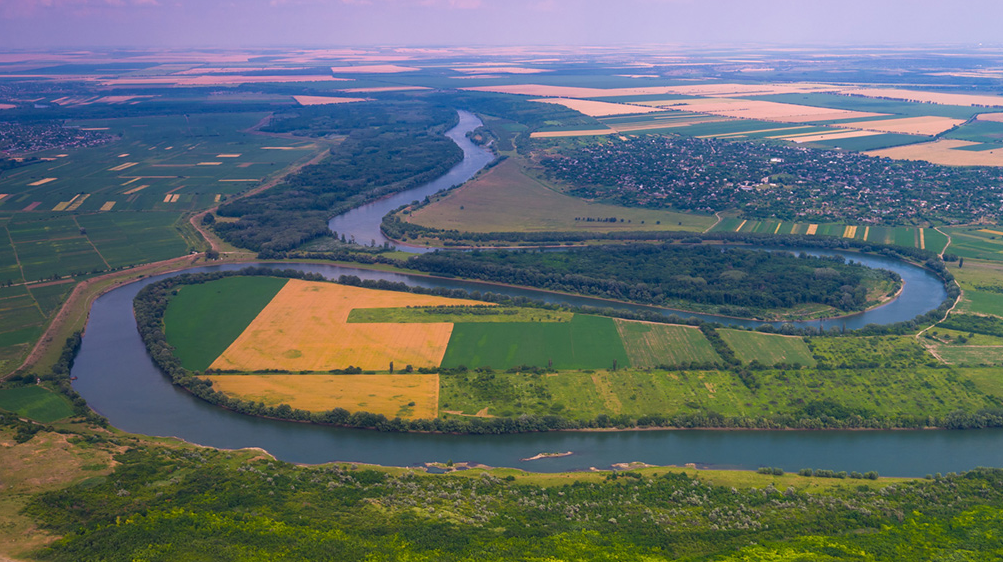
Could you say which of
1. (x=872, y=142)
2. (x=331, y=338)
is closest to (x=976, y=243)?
(x=872, y=142)

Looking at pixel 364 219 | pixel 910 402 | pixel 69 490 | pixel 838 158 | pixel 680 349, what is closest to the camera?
pixel 69 490

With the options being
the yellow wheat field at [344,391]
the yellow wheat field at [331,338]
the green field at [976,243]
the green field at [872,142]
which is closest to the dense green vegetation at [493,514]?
the yellow wheat field at [344,391]

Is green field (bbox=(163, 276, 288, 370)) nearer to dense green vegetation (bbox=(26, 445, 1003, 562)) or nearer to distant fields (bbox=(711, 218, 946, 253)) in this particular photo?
dense green vegetation (bbox=(26, 445, 1003, 562))

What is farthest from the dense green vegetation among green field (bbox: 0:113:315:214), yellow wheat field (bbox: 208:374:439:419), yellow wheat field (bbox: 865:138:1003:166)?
yellow wheat field (bbox: 865:138:1003:166)

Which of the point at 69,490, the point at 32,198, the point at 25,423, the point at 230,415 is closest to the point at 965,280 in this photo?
the point at 230,415

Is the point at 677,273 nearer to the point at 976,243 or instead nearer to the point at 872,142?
the point at 976,243

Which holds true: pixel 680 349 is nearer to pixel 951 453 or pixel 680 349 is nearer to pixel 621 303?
pixel 621 303
